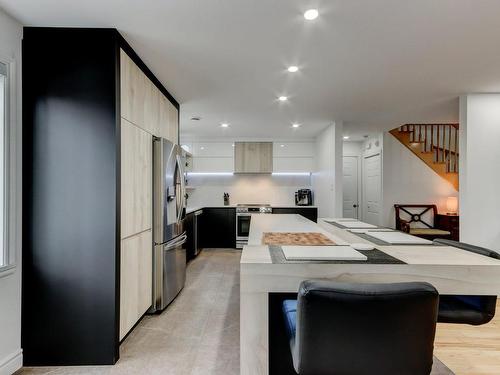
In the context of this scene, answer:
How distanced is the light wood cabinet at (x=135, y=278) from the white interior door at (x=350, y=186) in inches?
215

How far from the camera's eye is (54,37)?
2143mm

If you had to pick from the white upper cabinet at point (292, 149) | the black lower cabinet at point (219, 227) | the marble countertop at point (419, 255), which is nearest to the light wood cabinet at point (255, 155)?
the white upper cabinet at point (292, 149)

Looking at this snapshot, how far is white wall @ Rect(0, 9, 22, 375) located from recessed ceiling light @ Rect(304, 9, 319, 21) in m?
1.95

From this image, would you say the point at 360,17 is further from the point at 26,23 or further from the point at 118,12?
the point at 26,23

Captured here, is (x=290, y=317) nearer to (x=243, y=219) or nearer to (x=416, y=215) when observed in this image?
(x=243, y=219)

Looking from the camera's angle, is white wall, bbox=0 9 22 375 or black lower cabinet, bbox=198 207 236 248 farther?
black lower cabinet, bbox=198 207 236 248

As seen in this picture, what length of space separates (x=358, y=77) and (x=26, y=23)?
111 inches

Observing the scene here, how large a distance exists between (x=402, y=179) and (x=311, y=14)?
520cm

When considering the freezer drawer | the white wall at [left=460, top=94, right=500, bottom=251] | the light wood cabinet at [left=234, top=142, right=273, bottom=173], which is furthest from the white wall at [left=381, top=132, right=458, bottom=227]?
the freezer drawer

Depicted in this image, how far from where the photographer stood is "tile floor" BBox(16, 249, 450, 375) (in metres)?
2.05

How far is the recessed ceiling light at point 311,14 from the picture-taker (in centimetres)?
189


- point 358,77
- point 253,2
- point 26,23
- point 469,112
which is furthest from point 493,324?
point 26,23

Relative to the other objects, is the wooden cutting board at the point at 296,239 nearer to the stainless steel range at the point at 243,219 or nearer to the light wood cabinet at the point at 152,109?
the light wood cabinet at the point at 152,109

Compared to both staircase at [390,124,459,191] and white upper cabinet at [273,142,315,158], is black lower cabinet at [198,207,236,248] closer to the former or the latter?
white upper cabinet at [273,142,315,158]
